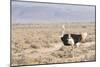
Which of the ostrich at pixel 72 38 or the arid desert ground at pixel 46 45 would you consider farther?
the ostrich at pixel 72 38

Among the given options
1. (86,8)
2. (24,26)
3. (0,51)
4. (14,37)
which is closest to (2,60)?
(0,51)

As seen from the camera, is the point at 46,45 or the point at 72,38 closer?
the point at 46,45

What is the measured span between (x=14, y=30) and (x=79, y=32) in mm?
935

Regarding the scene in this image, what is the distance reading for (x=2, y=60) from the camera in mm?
2604

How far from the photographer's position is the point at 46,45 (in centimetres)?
282

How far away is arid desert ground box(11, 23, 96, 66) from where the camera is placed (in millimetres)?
2680

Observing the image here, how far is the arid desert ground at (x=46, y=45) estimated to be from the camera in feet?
8.79

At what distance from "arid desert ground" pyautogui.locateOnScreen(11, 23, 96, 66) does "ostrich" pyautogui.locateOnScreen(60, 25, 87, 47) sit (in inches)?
2.0

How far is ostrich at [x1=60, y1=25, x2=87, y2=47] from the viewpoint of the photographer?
114 inches

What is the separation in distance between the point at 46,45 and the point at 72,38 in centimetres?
40

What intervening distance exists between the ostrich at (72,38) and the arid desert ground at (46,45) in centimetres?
5

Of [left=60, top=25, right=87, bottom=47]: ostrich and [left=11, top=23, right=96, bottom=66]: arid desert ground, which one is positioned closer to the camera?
[left=11, top=23, right=96, bottom=66]: arid desert ground

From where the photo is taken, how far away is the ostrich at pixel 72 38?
291 cm

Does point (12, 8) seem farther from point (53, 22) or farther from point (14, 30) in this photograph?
point (53, 22)
